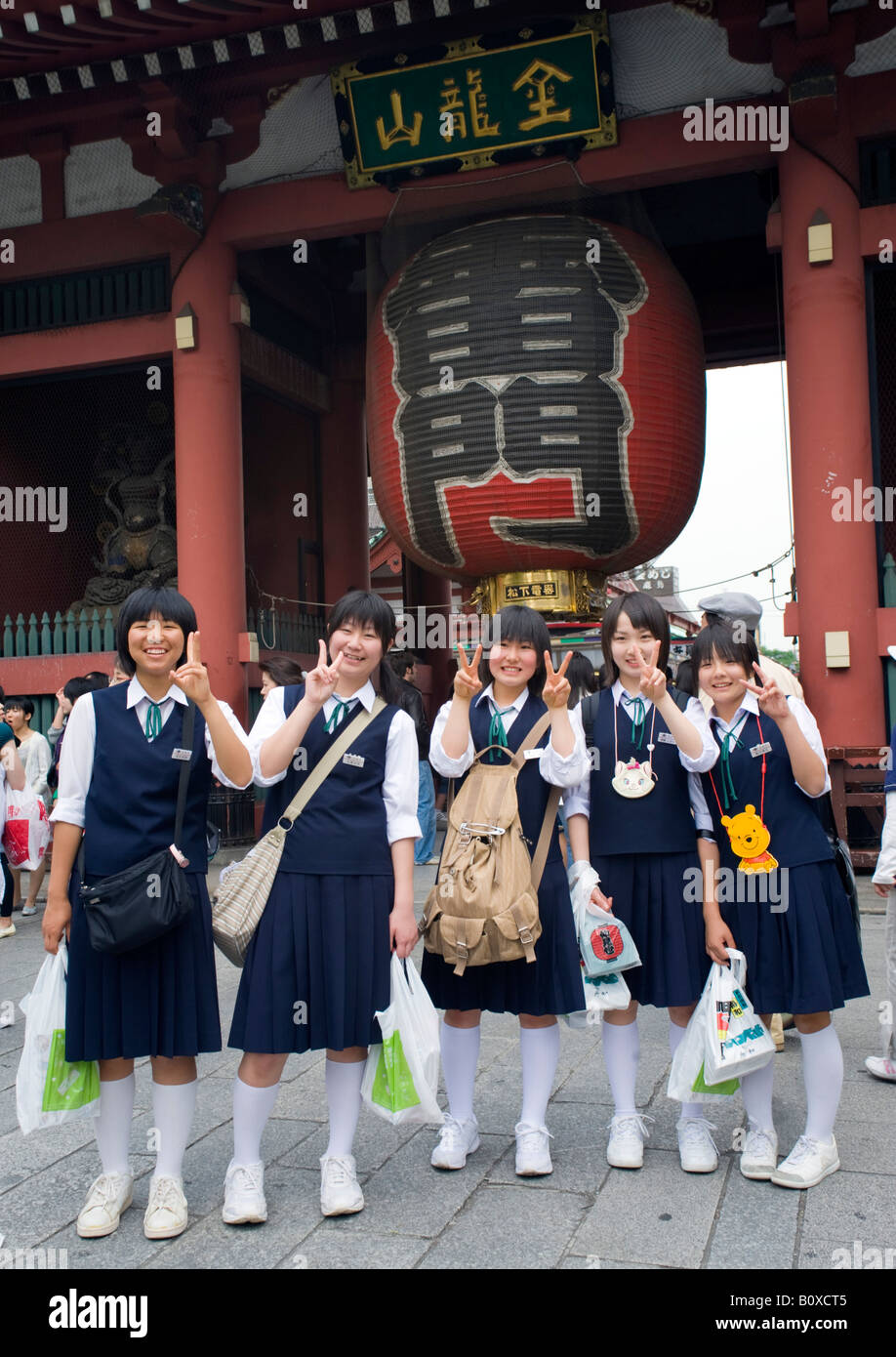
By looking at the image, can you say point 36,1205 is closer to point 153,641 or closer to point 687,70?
point 153,641

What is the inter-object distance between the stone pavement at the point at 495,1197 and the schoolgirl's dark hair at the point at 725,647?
1.38 m

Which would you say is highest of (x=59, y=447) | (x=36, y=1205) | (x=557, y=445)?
(x=59, y=447)

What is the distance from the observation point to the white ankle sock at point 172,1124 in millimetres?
2791

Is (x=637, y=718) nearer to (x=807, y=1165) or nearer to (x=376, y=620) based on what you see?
(x=376, y=620)

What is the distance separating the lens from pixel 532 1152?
3.02 m

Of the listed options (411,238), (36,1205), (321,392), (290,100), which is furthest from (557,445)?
(36,1205)

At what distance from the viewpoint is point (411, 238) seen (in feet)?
29.3

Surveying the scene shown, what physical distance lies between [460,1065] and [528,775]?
87 cm

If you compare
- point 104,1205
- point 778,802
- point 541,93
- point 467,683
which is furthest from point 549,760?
point 541,93

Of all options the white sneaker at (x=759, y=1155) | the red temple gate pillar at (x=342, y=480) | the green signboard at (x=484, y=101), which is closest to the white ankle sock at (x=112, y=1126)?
the white sneaker at (x=759, y=1155)

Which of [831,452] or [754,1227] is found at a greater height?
[831,452]

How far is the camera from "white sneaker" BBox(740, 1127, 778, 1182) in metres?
2.96

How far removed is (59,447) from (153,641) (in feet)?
35.1
